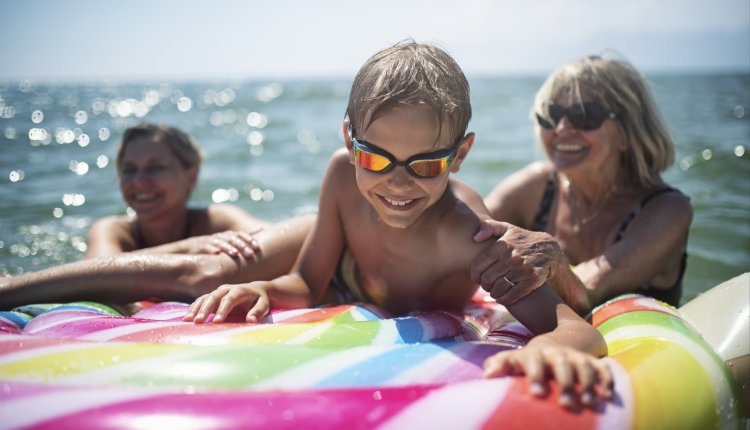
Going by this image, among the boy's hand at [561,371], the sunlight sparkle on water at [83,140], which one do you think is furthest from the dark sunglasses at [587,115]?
the sunlight sparkle on water at [83,140]

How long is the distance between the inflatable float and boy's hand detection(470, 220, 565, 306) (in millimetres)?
217

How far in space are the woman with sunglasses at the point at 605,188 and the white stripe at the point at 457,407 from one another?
65.3 inches

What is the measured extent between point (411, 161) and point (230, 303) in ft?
2.91

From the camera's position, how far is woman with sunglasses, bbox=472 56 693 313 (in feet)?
11.4

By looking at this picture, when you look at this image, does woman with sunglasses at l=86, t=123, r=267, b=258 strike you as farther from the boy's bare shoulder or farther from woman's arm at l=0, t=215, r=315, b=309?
the boy's bare shoulder

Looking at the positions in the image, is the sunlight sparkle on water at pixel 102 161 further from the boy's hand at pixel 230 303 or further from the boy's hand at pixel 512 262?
the boy's hand at pixel 512 262

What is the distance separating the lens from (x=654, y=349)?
2131mm

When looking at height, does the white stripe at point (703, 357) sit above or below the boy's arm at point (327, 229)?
below

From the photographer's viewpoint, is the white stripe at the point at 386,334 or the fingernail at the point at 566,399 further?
the white stripe at the point at 386,334

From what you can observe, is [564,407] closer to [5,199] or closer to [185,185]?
[185,185]

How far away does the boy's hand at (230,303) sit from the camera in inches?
97.9

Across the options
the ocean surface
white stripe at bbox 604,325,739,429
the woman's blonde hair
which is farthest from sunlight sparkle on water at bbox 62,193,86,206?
white stripe at bbox 604,325,739,429

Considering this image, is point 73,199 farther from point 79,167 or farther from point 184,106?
point 184,106

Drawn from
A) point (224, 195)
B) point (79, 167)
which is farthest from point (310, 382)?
point (79, 167)
